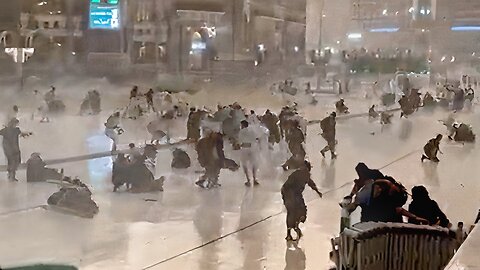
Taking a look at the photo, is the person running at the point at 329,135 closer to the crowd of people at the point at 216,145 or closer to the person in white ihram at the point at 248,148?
the crowd of people at the point at 216,145

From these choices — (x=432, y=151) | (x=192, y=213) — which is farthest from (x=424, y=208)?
(x=432, y=151)

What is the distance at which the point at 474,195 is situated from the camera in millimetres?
9102

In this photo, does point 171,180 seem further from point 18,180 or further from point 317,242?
point 317,242

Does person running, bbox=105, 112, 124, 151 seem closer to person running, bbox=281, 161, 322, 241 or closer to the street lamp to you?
the street lamp

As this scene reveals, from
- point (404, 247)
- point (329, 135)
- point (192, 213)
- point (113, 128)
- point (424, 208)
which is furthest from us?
point (113, 128)

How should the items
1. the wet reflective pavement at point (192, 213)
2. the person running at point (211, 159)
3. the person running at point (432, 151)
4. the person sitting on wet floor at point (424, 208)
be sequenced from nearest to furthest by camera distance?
the person sitting on wet floor at point (424, 208) → the wet reflective pavement at point (192, 213) → the person running at point (211, 159) → the person running at point (432, 151)

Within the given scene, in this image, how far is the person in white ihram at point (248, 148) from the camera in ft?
Result: 34.0

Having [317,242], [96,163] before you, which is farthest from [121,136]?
[317,242]

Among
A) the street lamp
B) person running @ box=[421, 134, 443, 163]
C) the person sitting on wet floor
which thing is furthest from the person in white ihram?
the person sitting on wet floor

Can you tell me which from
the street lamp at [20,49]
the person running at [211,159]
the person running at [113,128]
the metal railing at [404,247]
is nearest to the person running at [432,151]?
the person running at [211,159]

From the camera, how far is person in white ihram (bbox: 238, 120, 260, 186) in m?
10.4

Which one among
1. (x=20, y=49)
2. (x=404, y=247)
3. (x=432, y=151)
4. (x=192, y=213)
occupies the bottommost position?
(x=192, y=213)

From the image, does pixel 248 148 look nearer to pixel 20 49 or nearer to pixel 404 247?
pixel 20 49

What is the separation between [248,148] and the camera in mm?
11117
